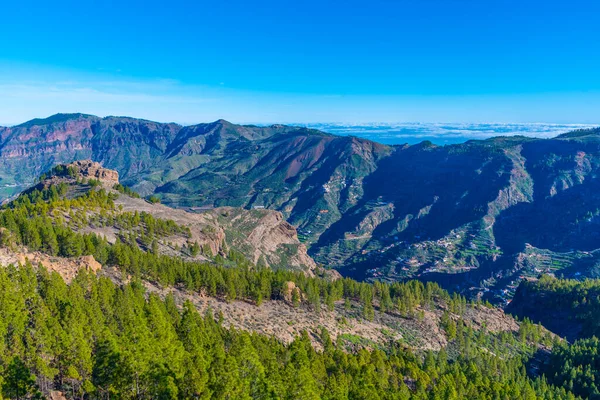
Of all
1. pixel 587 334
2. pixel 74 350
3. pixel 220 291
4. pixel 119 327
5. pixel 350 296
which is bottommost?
pixel 587 334

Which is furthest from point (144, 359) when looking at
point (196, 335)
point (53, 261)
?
point (53, 261)

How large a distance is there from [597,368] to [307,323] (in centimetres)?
10391

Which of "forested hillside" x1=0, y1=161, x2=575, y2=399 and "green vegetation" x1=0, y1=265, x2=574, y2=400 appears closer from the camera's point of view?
"green vegetation" x1=0, y1=265, x2=574, y2=400

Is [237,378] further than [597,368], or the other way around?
[597,368]

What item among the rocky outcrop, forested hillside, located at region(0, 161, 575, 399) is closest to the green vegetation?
forested hillside, located at region(0, 161, 575, 399)

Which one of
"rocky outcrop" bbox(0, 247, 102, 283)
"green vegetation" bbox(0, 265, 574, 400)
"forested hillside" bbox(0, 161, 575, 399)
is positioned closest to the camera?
"green vegetation" bbox(0, 265, 574, 400)

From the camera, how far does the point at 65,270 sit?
10125cm

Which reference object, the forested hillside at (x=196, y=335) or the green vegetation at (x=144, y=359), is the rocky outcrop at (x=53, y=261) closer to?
the forested hillside at (x=196, y=335)

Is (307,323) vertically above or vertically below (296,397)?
below

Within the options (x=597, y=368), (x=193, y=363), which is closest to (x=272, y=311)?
(x=193, y=363)

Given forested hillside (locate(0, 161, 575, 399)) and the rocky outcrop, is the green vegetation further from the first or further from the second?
the rocky outcrop

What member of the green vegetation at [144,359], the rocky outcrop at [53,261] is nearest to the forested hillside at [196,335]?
the green vegetation at [144,359]

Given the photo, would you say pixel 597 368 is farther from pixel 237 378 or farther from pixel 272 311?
pixel 237 378

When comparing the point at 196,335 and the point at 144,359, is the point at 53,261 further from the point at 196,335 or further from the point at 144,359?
the point at 144,359
